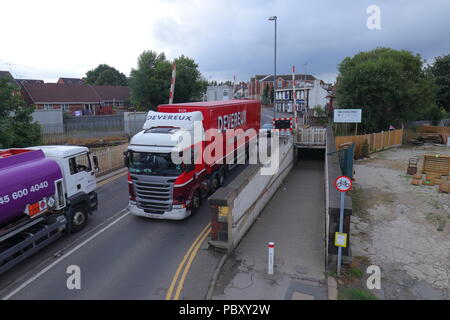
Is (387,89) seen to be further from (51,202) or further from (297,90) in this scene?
(297,90)

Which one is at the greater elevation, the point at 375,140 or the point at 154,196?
the point at 375,140

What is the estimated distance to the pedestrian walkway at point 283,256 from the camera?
7.48m

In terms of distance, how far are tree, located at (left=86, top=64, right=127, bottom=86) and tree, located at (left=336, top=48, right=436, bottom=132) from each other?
66.8 m

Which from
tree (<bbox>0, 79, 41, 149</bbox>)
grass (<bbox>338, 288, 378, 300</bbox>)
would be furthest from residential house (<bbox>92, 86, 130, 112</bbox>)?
grass (<bbox>338, 288, 378, 300</bbox>)

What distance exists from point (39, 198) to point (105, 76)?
269 feet

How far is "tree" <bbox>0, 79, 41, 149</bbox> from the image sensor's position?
1491 cm

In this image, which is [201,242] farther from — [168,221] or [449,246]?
[449,246]

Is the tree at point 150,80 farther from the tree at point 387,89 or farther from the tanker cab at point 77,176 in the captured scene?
the tanker cab at point 77,176

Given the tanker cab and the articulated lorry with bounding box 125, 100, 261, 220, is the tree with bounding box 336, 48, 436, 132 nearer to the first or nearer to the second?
the articulated lorry with bounding box 125, 100, 261, 220

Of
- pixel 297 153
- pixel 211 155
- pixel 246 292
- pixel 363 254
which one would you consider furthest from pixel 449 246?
pixel 297 153

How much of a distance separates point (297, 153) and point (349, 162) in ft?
22.4

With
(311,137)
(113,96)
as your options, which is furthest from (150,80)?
(311,137)

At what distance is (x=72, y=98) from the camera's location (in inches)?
2037

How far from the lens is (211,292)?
7.38 meters
